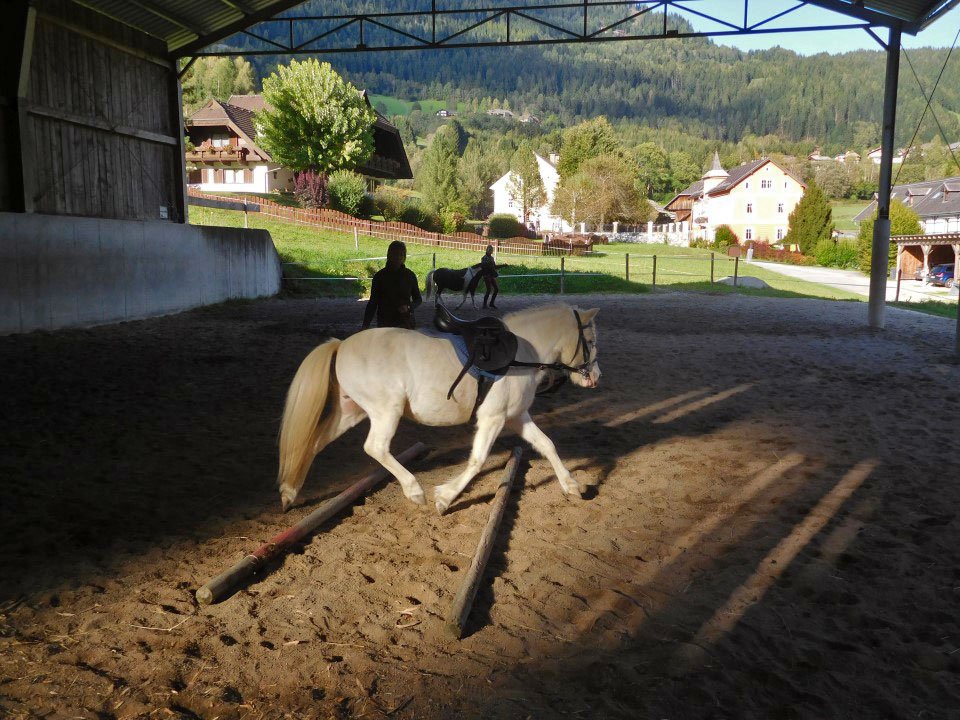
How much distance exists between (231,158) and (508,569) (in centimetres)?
5090

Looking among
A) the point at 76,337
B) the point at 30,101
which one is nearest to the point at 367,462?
the point at 76,337

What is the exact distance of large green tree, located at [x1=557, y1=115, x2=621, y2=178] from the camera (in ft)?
282

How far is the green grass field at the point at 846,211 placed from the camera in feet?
324

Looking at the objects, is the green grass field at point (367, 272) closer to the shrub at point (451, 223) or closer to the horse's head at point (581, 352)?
the shrub at point (451, 223)

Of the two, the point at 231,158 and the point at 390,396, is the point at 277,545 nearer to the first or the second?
the point at 390,396

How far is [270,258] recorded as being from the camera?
2216 cm

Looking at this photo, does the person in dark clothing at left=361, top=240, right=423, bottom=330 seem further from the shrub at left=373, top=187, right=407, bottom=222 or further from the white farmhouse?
the white farmhouse

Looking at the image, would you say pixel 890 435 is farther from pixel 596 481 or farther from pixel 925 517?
pixel 596 481

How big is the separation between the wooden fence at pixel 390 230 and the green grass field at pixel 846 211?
62337 millimetres

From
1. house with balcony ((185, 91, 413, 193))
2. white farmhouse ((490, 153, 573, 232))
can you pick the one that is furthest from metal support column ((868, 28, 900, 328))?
white farmhouse ((490, 153, 573, 232))

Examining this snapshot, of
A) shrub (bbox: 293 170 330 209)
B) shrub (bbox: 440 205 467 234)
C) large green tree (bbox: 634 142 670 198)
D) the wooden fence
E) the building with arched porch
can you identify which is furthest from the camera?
large green tree (bbox: 634 142 670 198)

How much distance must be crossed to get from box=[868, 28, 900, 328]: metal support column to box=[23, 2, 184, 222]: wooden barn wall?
1682 centimetres

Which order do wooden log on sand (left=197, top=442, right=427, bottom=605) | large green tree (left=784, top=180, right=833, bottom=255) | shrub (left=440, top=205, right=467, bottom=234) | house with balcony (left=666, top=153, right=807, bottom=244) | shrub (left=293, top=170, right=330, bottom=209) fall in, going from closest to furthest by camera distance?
wooden log on sand (left=197, top=442, right=427, bottom=605)
shrub (left=293, top=170, right=330, bottom=209)
shrub (left=440, top=205, right=467, bottom=234)
large green tree (left=784, top=180, right=833, bottom=255)
house with balcony (left=666, top=153, right=807, bottom=244)

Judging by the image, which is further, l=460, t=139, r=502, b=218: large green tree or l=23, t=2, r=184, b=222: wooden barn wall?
l=460, t=139, r=502, b=218: large green tree
